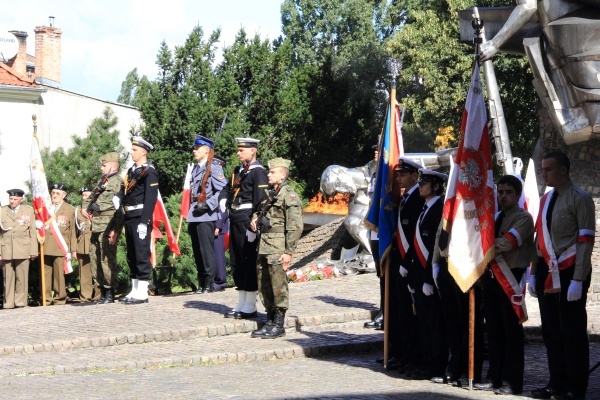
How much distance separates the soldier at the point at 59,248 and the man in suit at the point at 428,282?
7801 millimetres

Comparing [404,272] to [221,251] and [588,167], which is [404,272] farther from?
[588,167]

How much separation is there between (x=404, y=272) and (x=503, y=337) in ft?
3.94

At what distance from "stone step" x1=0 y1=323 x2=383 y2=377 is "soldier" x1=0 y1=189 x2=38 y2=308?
4760 mm

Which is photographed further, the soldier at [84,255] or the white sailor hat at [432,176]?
the soldier at [84,255]

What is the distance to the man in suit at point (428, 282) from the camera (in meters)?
9.16

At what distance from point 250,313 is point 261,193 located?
1.34 metres

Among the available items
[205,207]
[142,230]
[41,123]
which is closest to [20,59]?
[41,123]

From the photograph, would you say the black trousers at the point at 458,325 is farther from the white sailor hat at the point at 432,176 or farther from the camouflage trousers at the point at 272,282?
the camouflage trousers at the point at 272,282

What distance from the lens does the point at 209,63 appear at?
32.1 metres

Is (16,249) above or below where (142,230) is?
below

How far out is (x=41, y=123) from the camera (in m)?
35.3

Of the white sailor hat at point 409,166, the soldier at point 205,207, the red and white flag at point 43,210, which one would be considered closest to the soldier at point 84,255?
the red and white flag at point 43,210

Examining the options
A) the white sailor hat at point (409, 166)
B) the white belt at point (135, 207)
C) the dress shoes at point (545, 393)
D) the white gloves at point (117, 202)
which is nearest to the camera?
the dress shoes at point (545, 393)

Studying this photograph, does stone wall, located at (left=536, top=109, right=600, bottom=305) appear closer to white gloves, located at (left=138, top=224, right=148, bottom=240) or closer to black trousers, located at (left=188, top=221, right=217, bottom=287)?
black trousers, located at (left=188, top=221, right=217, bottom=287)
